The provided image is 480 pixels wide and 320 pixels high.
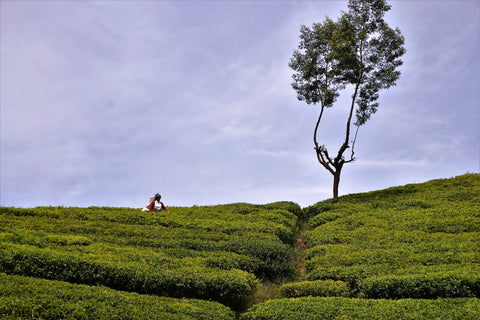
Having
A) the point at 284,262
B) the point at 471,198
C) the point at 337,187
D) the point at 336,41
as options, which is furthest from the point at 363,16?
the point at 284,262

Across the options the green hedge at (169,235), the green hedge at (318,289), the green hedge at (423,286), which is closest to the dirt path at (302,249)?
the green hedge at (169,235)

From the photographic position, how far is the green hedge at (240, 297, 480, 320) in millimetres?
9008

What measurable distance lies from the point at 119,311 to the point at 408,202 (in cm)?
1995

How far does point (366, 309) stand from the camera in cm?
954

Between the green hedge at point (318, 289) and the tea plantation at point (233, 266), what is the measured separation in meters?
0.04

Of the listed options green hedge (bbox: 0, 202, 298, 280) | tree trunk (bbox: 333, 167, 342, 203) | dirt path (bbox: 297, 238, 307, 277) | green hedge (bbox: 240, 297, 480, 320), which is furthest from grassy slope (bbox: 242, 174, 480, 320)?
tree trunk (bbox: 333, 167, 342, 203)

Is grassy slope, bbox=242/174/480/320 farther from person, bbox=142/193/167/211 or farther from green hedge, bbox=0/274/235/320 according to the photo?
person, bbox=142/193/167/211

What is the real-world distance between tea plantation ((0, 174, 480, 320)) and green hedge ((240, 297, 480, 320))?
36mm

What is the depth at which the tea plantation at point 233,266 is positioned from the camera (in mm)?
9055

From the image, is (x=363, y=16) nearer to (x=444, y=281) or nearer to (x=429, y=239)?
(x=429, y=239)

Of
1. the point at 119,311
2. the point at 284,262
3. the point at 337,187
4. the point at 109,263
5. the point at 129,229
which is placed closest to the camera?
the point at 119,311

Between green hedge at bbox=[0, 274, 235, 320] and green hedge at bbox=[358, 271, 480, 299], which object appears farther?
green hedge at bbox=[358, 271, 480, 299]

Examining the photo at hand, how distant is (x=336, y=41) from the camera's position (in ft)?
93.2

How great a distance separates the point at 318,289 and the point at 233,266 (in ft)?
10.1
